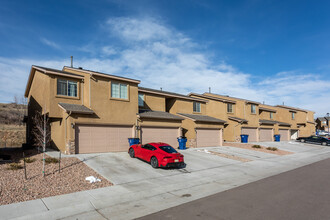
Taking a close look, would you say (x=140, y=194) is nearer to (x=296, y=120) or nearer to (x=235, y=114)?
(x=235, y=114)

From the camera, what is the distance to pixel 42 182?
9.32 metres

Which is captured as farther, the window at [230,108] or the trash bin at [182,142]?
the window at [230,108]

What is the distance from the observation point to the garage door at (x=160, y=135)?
1916 cm

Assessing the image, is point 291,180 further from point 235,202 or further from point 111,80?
point 111,80

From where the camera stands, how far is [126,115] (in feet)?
59.0

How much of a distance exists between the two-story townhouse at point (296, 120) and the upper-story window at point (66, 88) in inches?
1514

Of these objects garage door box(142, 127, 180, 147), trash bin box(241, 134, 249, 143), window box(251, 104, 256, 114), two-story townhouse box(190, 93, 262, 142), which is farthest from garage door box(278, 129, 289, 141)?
garage door box(142, 127, 180, 147)

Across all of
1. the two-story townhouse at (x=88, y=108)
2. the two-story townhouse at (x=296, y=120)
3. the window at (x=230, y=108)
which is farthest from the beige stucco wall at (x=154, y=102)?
the two-story townhouse at (x=296, y=120)

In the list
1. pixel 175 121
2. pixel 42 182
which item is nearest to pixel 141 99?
pixel 175 121

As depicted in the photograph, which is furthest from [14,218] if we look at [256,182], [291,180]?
[291,180]

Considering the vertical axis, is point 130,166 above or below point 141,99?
below

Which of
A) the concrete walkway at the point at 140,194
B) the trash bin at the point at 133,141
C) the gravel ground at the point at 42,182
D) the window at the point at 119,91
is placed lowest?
the concrete walkway at the point at 140,194

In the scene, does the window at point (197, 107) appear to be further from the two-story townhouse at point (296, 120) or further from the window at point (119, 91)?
the two-story townhouse at point (296, 120)

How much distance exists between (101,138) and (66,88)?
477 centimetres
